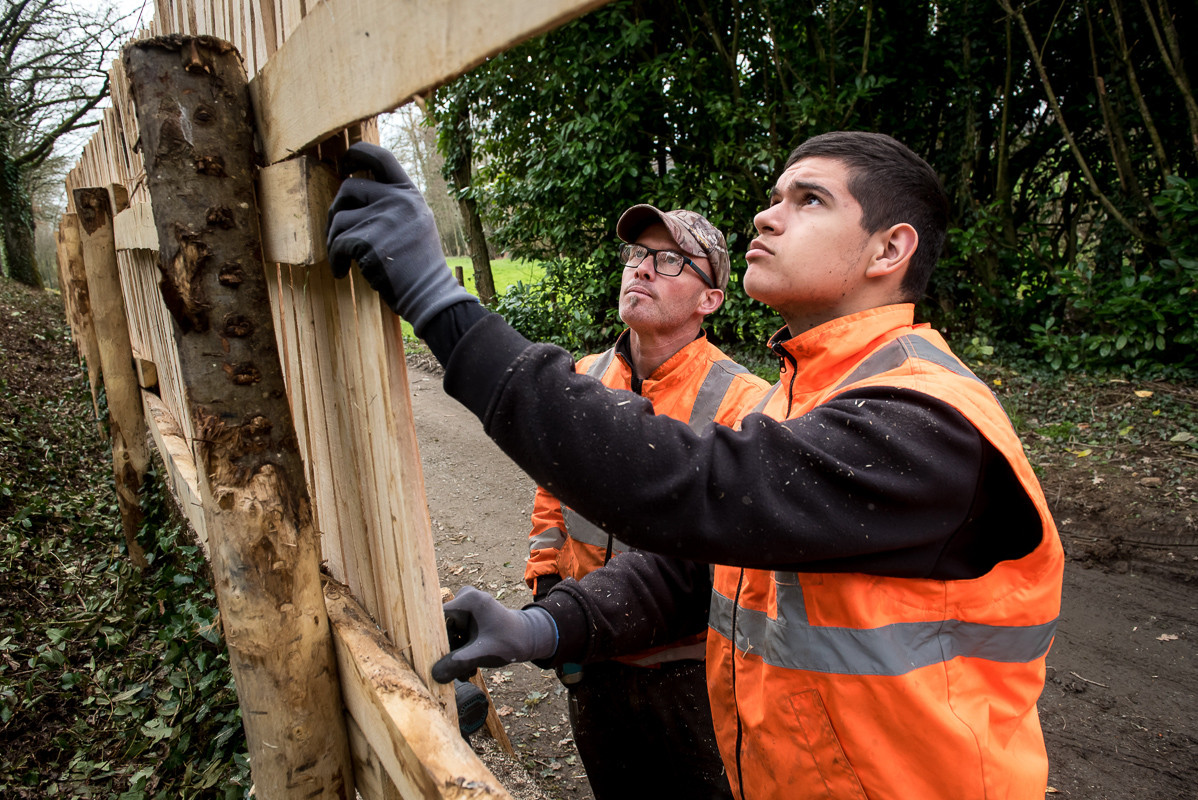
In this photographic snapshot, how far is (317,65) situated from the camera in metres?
1.05

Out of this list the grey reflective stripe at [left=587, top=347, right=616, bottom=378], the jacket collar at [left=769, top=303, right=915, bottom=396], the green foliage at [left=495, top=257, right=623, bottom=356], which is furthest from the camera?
the green foliage at [left=495, top=257, right=623, bottom=356]

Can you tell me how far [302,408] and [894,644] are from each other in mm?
1468

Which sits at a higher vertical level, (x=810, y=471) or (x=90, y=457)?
(x=810, y=471)

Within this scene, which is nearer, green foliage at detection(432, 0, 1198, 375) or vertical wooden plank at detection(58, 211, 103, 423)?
vertical wooden plank at detection(58, 211, 103, 423)

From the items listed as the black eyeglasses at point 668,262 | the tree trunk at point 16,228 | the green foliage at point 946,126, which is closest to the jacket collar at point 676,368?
the black eyeglasses at point 668,262

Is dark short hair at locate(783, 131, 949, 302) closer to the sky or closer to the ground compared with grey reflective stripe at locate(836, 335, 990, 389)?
closer to the sky

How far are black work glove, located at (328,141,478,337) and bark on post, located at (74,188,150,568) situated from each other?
393cm

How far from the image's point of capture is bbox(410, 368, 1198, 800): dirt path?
9.77ft

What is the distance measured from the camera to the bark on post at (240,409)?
48.6 inches

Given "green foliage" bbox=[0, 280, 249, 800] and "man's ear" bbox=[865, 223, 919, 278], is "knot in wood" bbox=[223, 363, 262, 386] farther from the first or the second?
"green foliage" bbox=[0, 280, 249, 800]

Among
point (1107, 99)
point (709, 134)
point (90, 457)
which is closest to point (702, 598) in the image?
point (90, 457)

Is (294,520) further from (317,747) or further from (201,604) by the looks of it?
(201,604)

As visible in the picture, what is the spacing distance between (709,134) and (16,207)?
60.0 ft

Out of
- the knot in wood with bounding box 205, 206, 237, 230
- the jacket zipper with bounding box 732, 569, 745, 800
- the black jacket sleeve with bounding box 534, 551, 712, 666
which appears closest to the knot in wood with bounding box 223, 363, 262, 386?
the knot in wood with bounding box 205, 206, 237, 230
